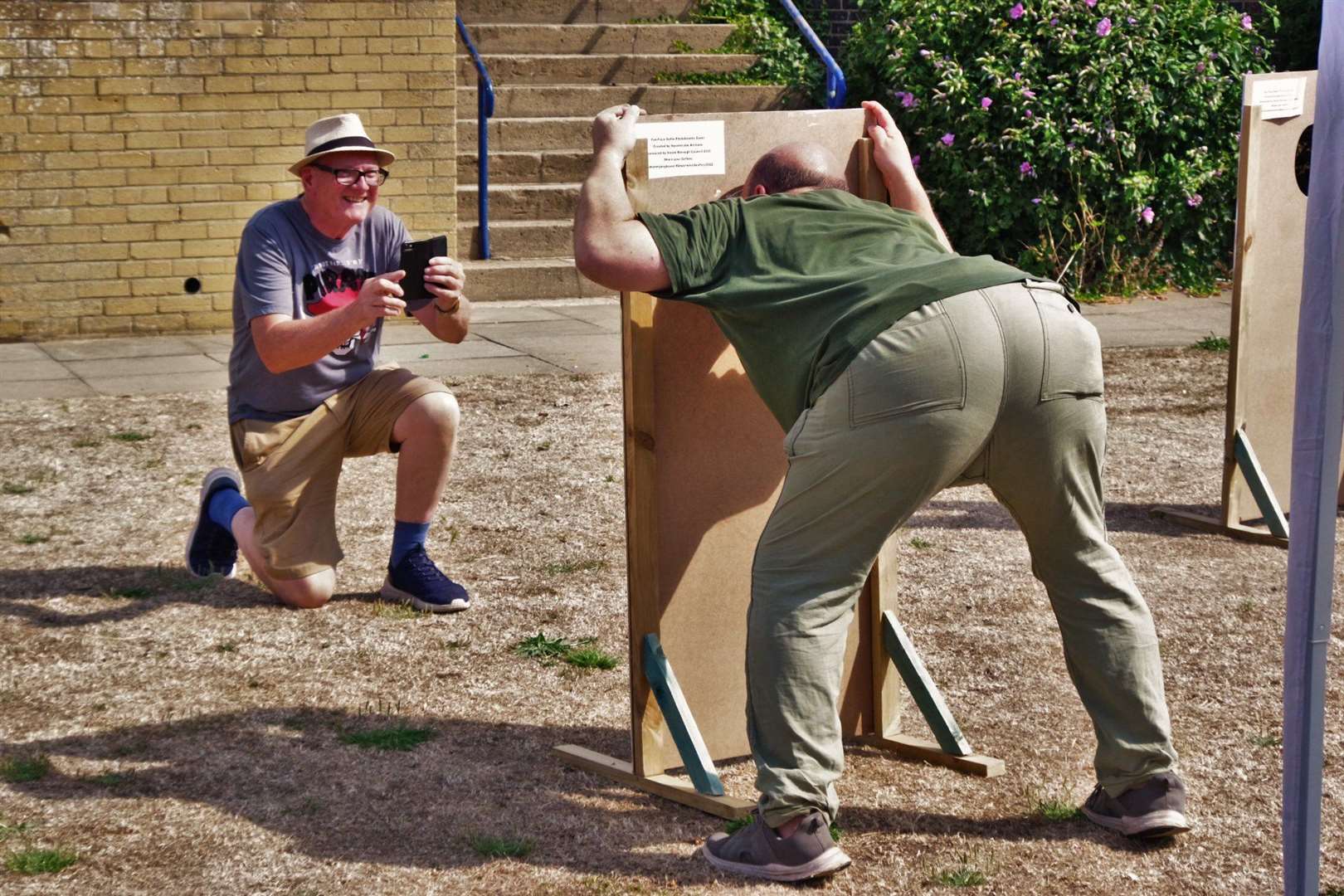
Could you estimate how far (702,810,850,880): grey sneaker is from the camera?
3352mm

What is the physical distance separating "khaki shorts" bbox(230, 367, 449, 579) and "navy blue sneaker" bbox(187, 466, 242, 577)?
1.14 ft

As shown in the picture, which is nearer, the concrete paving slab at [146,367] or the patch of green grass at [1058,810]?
the patch of green grass at [1058,810]

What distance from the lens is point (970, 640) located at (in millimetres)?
5031

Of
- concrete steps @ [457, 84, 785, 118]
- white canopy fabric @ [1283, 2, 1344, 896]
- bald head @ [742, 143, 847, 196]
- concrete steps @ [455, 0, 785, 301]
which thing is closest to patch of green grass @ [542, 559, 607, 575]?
bald head @ [742, 143, 847, 196]

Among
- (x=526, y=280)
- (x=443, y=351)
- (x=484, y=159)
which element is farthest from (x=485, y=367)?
(x=484, y=159)

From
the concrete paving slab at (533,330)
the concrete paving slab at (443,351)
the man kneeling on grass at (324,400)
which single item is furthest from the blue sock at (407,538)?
the concrete paving slab at (533,330)

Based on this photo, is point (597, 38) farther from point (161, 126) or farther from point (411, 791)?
point (411, 791)

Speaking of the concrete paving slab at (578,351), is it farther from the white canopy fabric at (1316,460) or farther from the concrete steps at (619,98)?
the white canopy fabric at (1316,460)

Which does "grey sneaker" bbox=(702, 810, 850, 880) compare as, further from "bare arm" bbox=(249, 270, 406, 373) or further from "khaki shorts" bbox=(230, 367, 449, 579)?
"khaki shorts" bbox=(230, 367, 449, 579)

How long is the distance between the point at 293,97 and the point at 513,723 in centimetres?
650

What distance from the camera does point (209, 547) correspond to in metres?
5.55

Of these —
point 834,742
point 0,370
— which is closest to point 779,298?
point 834,742

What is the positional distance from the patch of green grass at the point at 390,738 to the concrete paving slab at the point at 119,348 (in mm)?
5580

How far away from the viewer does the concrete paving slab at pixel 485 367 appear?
28.6 ft
